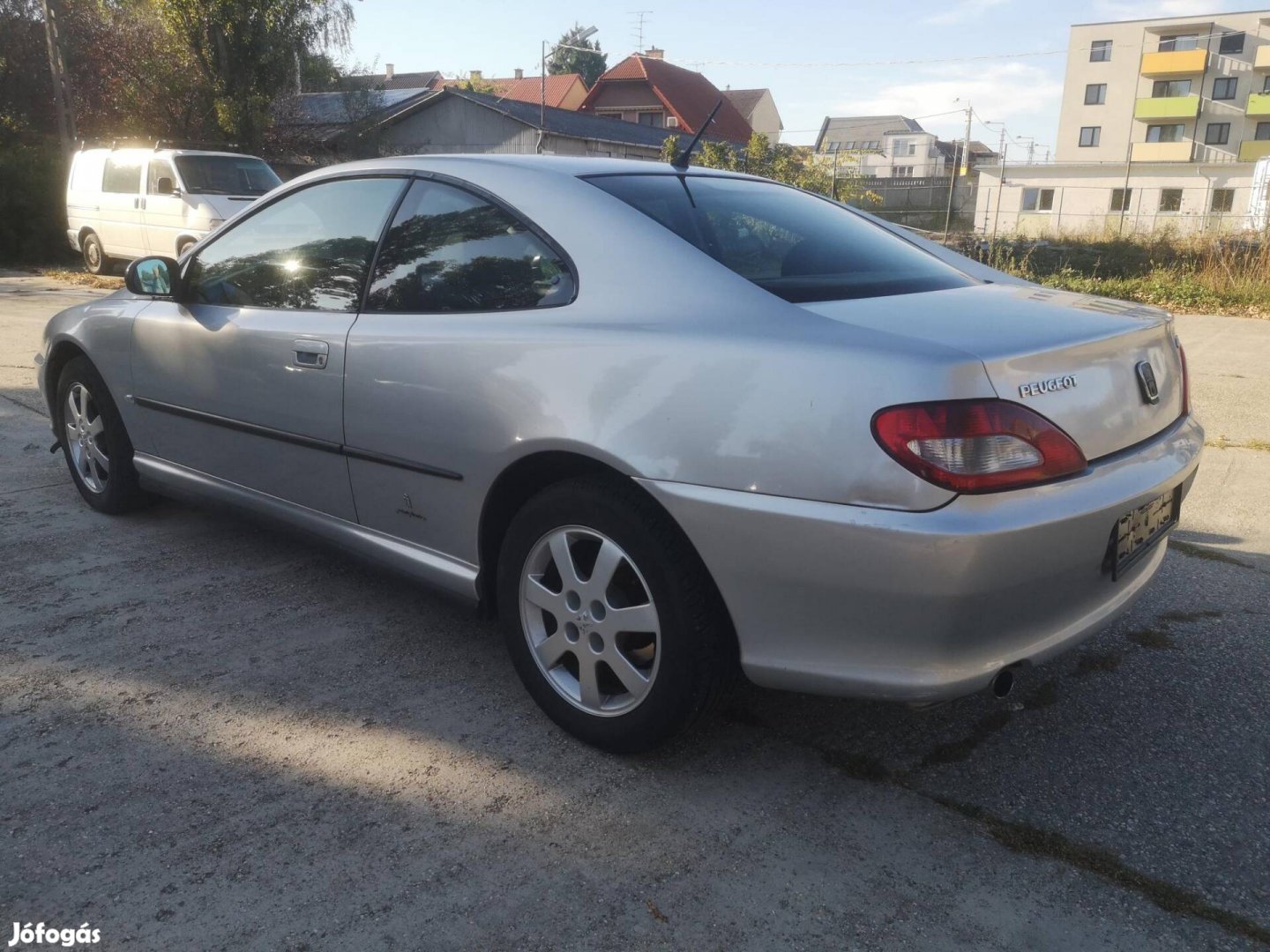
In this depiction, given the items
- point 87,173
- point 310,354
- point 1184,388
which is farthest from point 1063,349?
point 87,173

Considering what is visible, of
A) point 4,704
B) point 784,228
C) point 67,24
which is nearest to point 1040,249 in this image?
point 784,228

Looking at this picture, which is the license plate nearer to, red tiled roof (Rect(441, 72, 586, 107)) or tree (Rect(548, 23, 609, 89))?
red tiled roof (Rect(441, 72, 586, 107))

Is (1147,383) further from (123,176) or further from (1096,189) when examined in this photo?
(1096,189)

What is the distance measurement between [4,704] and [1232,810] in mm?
3196

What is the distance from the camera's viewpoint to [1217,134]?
51.8 meters

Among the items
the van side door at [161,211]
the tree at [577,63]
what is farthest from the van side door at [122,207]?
the tree at [577,63]

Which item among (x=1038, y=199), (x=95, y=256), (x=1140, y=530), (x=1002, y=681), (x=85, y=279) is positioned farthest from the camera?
(x=1038, y=199)

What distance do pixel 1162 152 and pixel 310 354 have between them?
59.4 metres

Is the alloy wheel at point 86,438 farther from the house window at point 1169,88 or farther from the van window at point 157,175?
the house window at point 1169,88

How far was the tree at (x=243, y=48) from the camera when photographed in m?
22.1

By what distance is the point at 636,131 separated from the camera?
135 feet

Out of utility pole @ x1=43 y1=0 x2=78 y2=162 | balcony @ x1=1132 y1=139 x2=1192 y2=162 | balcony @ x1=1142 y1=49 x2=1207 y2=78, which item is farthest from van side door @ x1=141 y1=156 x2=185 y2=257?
balcony @ x1=1142 y1=49 x2=1207 y2=78

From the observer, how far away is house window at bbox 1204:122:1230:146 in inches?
2029

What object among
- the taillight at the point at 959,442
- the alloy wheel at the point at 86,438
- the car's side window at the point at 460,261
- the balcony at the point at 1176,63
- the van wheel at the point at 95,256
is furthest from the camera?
the balcony at the point at 1176,63
